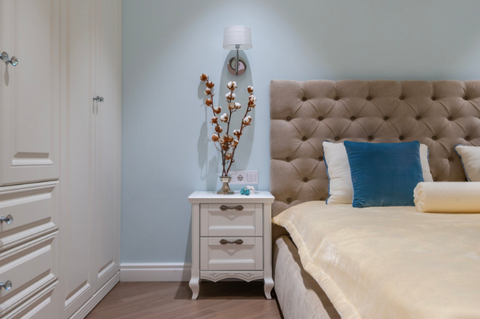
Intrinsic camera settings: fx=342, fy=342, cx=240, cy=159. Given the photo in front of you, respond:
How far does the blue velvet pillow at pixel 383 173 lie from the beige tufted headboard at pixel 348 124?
0.29 meters

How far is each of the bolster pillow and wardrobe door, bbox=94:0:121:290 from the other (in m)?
1.67

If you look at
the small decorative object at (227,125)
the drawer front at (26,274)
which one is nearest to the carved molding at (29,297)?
the drawer front at (26,274)

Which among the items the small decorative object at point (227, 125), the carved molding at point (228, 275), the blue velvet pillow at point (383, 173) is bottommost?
the carved molding at point (228, 275)

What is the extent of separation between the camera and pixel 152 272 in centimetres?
224

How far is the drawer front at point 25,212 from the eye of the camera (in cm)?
111

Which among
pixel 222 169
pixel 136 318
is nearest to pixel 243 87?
pixel 222 169

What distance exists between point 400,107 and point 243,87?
1024 mm

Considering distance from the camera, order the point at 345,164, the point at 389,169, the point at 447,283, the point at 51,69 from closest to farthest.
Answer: the point at 447,283, the point at 51,69, the point at 389,169, the point at 345,164

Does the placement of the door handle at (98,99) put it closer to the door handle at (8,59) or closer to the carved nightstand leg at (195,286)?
the door handle at (8,59)

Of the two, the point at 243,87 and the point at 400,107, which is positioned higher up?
the point at 243,87

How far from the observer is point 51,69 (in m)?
1.38

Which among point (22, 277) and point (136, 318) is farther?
point (136, 318)

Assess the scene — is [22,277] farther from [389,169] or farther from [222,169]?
[389,169]

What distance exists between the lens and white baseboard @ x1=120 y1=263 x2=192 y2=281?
2.24 metres
